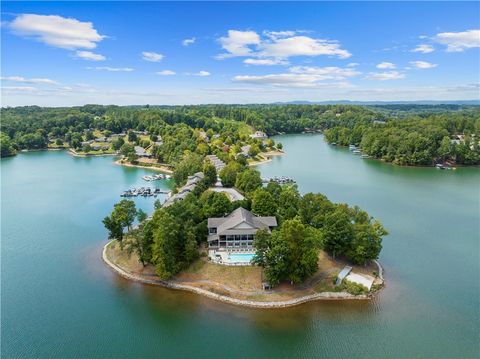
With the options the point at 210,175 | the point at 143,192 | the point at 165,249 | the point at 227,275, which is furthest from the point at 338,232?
the point at 143,192

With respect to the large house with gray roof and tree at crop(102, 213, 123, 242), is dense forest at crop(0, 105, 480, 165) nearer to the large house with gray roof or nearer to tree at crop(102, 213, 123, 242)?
tree at crop(102, 213, 123, 242)

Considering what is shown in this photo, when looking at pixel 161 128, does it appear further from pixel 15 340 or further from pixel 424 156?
pixel 15 340

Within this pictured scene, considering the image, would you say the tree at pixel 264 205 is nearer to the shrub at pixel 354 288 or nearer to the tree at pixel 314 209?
the tree at pixel 314 209

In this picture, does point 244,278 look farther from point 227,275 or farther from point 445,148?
point 445,148

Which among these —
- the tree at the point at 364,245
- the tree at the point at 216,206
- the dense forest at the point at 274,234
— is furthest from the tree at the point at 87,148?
the tree at the point at 364,245

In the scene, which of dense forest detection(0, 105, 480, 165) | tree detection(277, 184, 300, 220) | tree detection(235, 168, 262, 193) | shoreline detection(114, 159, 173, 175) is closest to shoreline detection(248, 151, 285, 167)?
dense forest detection(0, 105, 480, 165)

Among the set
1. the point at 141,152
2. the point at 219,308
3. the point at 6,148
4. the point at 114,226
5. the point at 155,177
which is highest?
the point at 114,226

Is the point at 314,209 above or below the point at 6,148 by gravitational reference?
above

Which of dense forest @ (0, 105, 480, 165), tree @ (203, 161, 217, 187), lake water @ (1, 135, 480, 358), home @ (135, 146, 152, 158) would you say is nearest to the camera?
lake water @ (1, 135, 480, 358)
